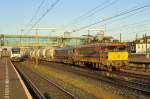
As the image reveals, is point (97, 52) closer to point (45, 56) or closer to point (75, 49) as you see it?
point (75, 49)

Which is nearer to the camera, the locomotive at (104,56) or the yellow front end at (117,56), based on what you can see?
the yellow front end at (117,56)

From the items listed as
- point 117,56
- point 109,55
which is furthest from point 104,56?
point 117,56

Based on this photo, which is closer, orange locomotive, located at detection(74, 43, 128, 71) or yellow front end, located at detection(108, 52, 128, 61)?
yellow front end, located at detection(108, 52, 128, 61)

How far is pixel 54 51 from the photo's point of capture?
74.4m

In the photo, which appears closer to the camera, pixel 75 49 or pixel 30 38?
pixel 75 49

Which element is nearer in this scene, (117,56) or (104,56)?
(117,56)

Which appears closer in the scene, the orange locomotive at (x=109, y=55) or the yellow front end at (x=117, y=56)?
the yellow front end at (x=117, y=56)

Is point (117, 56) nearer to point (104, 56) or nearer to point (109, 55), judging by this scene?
point (109, 55)

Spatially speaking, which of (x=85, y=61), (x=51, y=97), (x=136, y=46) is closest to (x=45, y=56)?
(x=136, y=46)

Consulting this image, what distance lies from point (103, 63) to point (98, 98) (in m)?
20.4

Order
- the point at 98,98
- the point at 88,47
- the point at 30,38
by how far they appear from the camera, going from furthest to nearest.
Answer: the point at 30,38
the point at 88,47
the point at 98,98

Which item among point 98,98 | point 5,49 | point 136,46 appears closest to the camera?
point 98,98

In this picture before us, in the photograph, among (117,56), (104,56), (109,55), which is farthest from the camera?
(104,56)

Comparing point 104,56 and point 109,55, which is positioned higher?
point 109,55
